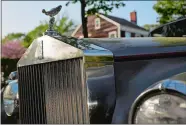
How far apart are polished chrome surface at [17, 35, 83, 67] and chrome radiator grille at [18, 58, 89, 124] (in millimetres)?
34

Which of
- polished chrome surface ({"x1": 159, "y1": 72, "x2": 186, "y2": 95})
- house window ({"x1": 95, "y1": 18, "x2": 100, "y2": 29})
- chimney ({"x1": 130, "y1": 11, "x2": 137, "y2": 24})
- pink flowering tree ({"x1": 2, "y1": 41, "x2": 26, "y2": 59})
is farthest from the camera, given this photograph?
chimney ({"x1": 130, "y1": 11, "x2": 137, "y2": 24})

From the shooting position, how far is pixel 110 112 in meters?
1.76

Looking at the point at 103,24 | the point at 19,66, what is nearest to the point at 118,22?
the point at 103,24

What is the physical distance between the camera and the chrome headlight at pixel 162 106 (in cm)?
146

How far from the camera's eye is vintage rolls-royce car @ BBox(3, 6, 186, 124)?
5.02 feet

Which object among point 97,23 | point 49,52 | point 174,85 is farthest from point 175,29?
point 97,23

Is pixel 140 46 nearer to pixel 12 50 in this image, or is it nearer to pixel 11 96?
pixel 11 96

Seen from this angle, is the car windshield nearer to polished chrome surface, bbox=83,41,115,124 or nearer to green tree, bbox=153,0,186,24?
polished chrome surface, bbox=83,41,115,124

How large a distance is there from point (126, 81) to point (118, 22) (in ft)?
107

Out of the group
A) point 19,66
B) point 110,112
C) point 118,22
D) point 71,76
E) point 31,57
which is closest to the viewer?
point 110,112

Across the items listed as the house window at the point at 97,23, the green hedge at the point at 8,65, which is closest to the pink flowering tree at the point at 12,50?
the house window at the point at 97,23

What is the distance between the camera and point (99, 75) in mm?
1828

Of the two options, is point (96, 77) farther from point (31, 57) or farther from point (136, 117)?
point (31, 57)

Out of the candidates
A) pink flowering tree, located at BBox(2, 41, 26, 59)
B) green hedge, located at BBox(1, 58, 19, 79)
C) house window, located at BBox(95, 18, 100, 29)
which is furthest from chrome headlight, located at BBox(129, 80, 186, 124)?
house window, located at BBox(95, 18, 100, 29)
